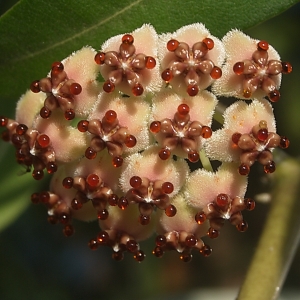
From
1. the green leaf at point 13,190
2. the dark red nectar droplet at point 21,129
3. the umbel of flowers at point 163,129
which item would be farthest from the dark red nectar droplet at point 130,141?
the green leaf at point 13,190

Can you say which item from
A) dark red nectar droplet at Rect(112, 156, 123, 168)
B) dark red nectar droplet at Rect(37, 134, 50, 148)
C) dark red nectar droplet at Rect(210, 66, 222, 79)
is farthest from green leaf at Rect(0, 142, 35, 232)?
dark red nectar droplet at Rect(210, 66, 222, 79)

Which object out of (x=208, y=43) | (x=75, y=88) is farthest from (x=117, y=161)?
(x=208, y=43)

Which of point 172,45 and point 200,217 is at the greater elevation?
point 172,45

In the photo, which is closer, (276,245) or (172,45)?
(172,45)

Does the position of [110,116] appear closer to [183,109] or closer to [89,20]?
[183,109]

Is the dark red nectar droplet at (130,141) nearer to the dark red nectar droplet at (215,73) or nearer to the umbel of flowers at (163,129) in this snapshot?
the umbel of flowers at (163,129)

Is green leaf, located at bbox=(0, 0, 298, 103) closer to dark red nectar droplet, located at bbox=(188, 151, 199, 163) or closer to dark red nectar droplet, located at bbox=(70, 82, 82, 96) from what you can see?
dark red nectar droplet, located at bbox=(70, 82, 82, 96)
